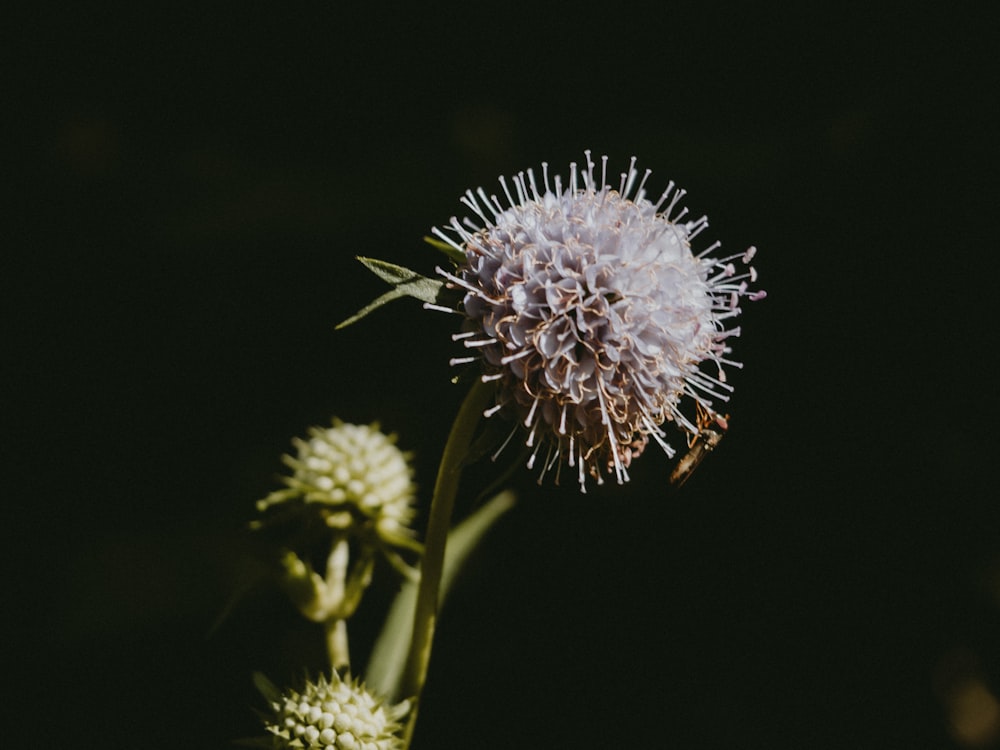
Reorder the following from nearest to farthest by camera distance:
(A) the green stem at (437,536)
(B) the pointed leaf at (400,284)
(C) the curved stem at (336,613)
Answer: (B) the pointed leaf at (400,284) < (A) the green stem at (437,536) < (C) the curved stem at (336,613)

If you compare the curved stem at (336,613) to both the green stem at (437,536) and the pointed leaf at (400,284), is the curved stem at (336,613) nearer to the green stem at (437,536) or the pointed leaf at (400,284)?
the green stem at (437,536)

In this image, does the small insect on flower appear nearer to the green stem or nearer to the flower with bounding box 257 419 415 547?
the green stem

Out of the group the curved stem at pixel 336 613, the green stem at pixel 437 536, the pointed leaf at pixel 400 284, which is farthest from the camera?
the curved stem at pixel 336 613

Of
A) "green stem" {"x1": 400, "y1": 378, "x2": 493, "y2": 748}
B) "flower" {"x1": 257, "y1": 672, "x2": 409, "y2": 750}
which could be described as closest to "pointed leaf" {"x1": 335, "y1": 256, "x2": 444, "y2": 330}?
"green stem" {"x1": 400, "y1": 378, "x2": 493, "y2": 748}


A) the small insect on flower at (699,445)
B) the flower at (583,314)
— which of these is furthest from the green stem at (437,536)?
the small insect on flower at (699,445)

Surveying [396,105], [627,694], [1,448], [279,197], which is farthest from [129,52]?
[627,694]

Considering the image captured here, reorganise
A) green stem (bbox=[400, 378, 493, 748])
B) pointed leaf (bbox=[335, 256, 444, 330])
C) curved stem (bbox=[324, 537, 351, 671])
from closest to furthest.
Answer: pointed leaf (bbox=[335, 256, 444, 330]), green stem (bbox=[400, 378, 493, 748]), curved stem (bbox=[324, 537, 351, 671])
